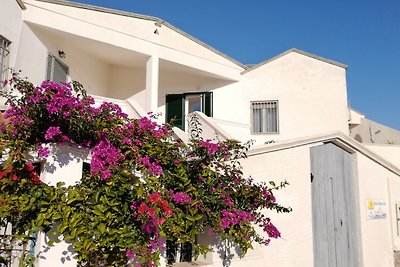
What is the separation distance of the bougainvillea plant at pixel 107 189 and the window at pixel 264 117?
10421 millimetres

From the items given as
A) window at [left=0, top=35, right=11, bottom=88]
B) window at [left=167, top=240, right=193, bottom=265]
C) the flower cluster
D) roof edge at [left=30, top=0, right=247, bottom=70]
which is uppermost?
roof edge at [left=30, top=0, right=247, bottom=70]

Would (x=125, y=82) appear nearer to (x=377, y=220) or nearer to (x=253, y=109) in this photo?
(x=253, y=109)

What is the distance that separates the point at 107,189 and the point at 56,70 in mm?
9323

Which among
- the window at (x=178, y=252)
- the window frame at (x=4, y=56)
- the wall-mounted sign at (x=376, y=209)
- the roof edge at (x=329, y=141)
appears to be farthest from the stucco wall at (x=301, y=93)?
the window at (x=178, y=252)

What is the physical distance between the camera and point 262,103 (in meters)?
15.5

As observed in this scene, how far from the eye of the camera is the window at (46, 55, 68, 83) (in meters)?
11.6

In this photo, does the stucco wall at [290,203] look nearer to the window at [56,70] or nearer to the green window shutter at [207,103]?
the green window shutter at [207,103]

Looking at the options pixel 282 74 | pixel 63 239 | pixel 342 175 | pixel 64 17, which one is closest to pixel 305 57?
pixel 282 74

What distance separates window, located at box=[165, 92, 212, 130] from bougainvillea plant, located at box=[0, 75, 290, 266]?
32.7ft

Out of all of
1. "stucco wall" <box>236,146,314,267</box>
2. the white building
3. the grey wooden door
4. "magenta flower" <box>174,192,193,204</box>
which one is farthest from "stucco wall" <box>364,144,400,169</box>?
"magenta flower" <box>174,192,193,204</box>

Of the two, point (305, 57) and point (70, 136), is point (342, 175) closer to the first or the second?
point (70, 136)

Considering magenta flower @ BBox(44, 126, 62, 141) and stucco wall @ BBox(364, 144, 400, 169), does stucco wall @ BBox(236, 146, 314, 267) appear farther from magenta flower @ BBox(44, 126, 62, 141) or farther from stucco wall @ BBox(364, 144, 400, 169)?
stucco wall @ BBox(364, 144, 400, 169)

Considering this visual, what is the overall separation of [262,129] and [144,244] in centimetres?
1200

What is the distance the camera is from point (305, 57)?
15.5 m
